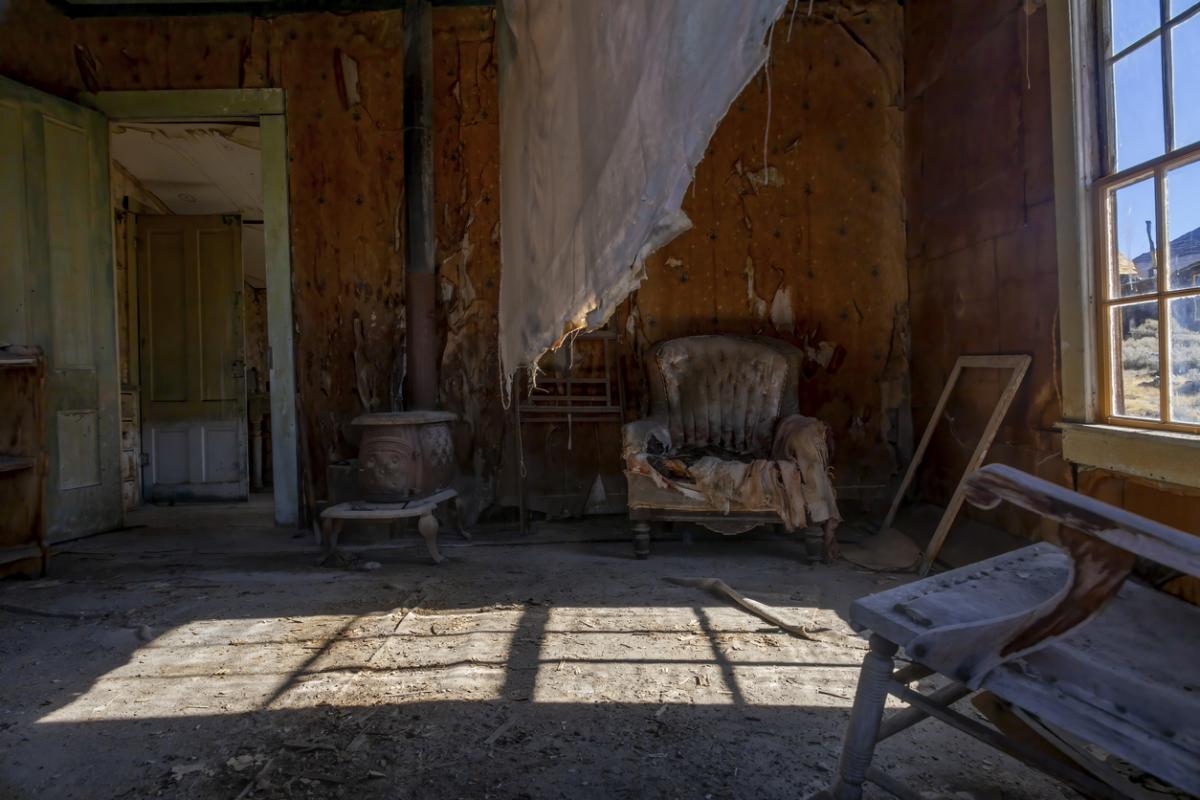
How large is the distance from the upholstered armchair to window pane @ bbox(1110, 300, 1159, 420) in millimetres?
1160

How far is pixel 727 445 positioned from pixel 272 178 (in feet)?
9.78

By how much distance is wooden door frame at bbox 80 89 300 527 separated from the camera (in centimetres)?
426

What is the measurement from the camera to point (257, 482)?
675cm

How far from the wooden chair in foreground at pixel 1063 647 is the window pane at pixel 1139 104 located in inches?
68.5

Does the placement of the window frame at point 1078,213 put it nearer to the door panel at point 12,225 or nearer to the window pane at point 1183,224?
the window pane at point 1183,224

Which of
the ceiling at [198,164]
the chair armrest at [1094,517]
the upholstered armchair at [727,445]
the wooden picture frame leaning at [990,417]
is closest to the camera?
the chair armrest at [1094,517]

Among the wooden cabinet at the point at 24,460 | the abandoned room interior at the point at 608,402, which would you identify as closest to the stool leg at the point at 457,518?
the abandoned room interior at the point at 608,402

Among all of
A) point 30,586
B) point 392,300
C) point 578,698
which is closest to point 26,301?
point 30,586

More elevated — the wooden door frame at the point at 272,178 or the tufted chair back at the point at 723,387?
the wooden door frame at the point at 272,178

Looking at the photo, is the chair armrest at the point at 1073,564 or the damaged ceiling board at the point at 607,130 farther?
the damaged ceiling board at the point at 607,130

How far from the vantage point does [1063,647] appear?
1163mm

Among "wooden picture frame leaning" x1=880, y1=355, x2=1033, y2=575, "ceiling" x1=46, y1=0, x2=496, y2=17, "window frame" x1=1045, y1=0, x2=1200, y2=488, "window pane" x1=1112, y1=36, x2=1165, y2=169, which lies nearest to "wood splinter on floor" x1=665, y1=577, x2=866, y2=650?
"wooden picture frame leaning" x1=880, y1=355, x2=1033, y2=575

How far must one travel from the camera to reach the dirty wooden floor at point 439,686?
1.66 meters

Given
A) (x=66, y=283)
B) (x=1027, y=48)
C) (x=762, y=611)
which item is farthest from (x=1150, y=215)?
(x=66, y=283)
